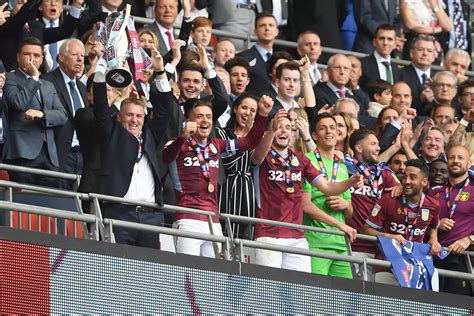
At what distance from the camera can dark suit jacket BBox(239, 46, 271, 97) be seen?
1906 centimetres

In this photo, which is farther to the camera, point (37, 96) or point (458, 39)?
point (458, 39)

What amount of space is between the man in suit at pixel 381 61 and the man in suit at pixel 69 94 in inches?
208

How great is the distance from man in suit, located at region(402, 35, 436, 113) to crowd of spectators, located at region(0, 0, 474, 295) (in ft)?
4.54

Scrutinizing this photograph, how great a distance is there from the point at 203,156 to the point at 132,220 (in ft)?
3.04

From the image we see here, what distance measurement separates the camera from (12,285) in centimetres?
1384

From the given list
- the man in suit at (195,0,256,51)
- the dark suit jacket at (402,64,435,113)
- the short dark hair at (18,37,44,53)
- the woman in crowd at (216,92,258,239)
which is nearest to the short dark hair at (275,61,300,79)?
the woman in crowd at (216,92,258,239)

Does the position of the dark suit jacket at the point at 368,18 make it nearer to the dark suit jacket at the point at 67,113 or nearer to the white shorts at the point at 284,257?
the dark suit jacket at the point at 67,113

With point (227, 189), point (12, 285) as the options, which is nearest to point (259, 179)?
point (227, 189)

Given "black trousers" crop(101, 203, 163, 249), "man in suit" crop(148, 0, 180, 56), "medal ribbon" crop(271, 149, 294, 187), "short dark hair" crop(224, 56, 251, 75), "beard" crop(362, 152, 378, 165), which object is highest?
"man in suit" crop(148, 0, 180, 56)

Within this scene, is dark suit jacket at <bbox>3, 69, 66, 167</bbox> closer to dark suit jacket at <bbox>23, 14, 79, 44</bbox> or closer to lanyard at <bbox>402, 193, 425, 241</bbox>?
dark suit jacket at <bbox>23, 14, 79, 44</bbox>

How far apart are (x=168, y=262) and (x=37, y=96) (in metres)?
2.33

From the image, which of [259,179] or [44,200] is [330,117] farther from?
[44,200]

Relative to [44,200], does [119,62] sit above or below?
above

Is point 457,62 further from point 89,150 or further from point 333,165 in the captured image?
point 89,150
